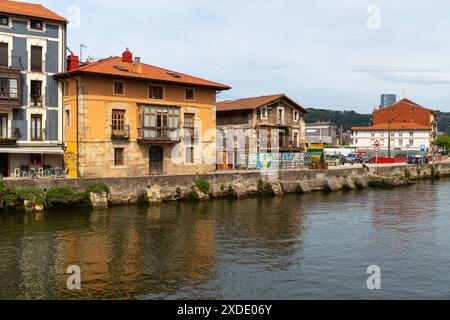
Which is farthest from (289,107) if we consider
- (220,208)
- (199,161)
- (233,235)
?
(233,235)

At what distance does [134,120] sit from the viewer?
44844 mm

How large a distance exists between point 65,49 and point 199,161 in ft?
55.0

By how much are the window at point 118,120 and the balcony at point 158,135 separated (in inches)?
66.9

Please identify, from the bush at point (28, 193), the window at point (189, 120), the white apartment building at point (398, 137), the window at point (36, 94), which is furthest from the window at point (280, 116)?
the white apartment building at point (398, 137)

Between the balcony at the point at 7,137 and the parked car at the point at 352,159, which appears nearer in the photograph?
the balcony at the point at 7,137

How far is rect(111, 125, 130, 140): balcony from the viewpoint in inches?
1704

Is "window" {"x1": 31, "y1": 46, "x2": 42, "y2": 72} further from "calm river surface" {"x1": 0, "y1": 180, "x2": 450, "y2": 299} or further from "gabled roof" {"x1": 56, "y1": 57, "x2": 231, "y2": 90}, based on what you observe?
"calm river surface" {"x1": 0, "y1": 180, "x2": 450, "y2": 299}

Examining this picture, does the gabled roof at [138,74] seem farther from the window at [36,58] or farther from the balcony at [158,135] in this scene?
the balcony at [158,135]

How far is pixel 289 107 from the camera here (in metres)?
64.9

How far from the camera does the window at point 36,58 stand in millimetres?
43312

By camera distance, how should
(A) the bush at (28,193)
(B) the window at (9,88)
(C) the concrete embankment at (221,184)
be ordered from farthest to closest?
1. (B) the window at (9,88)
2. (C) the concrete embankment at (221,184)
3. (A) the bush at (28,193)

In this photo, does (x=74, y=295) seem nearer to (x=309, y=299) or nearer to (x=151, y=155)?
(x=309, y=299)

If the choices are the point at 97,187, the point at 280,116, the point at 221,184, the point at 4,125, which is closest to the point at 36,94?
the point at 4,125

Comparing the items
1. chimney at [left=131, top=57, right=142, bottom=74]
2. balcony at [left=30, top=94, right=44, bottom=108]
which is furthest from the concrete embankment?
chimney at [left=131, top=57, right=142, bottom=74]
